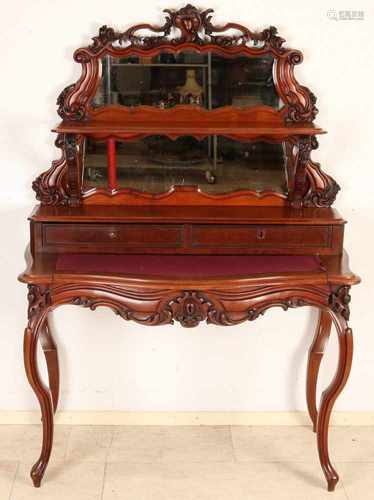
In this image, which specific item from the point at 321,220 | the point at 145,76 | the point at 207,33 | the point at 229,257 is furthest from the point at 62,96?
the point at 321,220

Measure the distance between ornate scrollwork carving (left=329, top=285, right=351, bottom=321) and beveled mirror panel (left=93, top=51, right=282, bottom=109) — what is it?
0.69 m

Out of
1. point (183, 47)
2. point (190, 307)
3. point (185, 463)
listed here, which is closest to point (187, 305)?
point (190, 307)

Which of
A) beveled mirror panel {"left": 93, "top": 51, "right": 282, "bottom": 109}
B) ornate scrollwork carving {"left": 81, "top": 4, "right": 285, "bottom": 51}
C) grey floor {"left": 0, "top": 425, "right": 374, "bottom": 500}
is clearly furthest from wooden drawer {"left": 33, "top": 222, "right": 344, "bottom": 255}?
grey floor {"left": 0, "top": 425, "right": 374, "bottom": 500}

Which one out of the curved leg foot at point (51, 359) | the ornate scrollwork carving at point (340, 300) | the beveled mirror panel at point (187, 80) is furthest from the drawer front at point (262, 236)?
the curved leg foot at point (51, 359)

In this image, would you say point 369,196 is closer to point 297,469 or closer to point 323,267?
point 323,267

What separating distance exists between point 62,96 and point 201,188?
0.56 m

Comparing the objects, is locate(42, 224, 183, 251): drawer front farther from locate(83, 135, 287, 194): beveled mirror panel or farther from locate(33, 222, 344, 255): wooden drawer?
locate(83, 135, 287, 194): beveled mirror panel

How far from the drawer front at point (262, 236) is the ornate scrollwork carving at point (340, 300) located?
0.20 meters

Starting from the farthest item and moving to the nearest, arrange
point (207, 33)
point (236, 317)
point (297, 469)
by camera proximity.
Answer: point (297, 469)
point (207, 33)
point (236, 317)

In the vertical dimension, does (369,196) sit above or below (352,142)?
below

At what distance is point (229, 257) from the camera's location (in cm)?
278

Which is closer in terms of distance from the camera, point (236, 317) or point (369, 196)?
point (236, 317)

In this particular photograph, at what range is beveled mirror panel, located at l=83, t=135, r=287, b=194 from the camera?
2904mm

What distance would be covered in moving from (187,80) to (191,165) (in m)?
0.28
